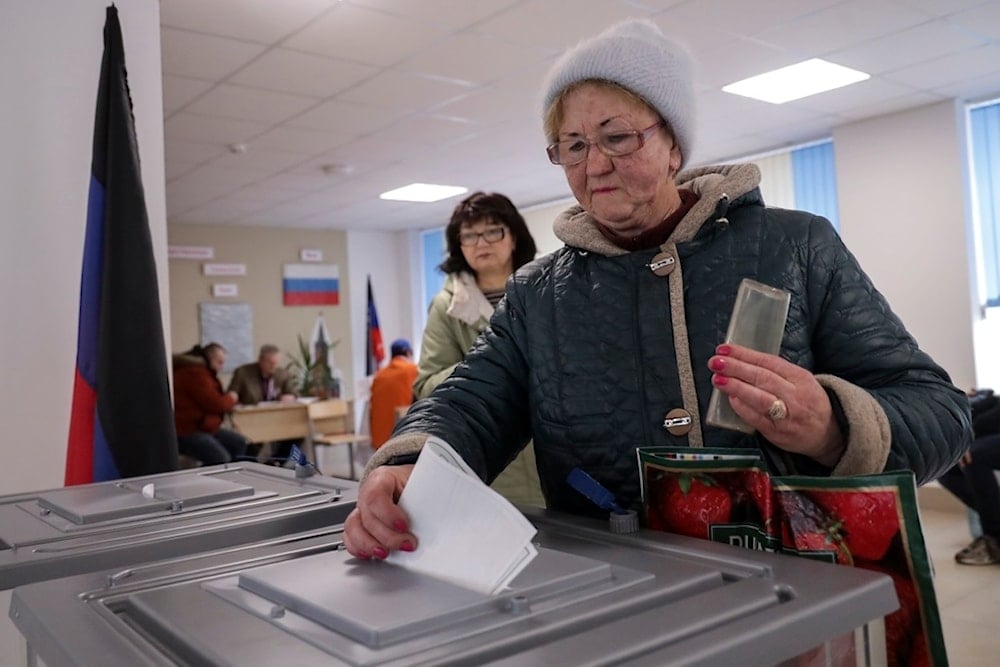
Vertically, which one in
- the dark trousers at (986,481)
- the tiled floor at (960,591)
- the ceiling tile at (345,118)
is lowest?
the tiled floor at (960,591)

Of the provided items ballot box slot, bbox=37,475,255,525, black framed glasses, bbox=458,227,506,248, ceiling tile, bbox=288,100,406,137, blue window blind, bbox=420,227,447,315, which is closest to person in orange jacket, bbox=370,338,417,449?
ceiling tile, bbox=288,100,406,137

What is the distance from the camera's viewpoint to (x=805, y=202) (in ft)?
21.3

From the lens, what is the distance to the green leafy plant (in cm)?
877

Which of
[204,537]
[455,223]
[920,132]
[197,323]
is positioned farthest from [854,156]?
[197,323]

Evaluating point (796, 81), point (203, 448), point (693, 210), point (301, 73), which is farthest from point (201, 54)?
point (693, 210)

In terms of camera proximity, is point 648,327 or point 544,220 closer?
point 648,327

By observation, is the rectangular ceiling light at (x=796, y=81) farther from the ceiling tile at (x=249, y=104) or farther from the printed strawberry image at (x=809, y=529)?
the printed strawberry image at (x=809, y=529)

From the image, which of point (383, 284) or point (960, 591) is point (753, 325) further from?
point (383, 284)

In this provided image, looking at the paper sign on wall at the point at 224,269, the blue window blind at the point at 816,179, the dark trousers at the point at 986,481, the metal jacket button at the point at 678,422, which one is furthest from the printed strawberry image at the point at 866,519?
the paper sign on wall at the point at 224,269

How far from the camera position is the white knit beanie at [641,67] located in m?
1.03

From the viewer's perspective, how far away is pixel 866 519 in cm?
67

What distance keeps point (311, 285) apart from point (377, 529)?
366 inches

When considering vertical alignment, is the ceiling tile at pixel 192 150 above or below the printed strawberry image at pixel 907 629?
above

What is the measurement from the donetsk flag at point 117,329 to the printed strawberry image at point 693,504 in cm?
154
